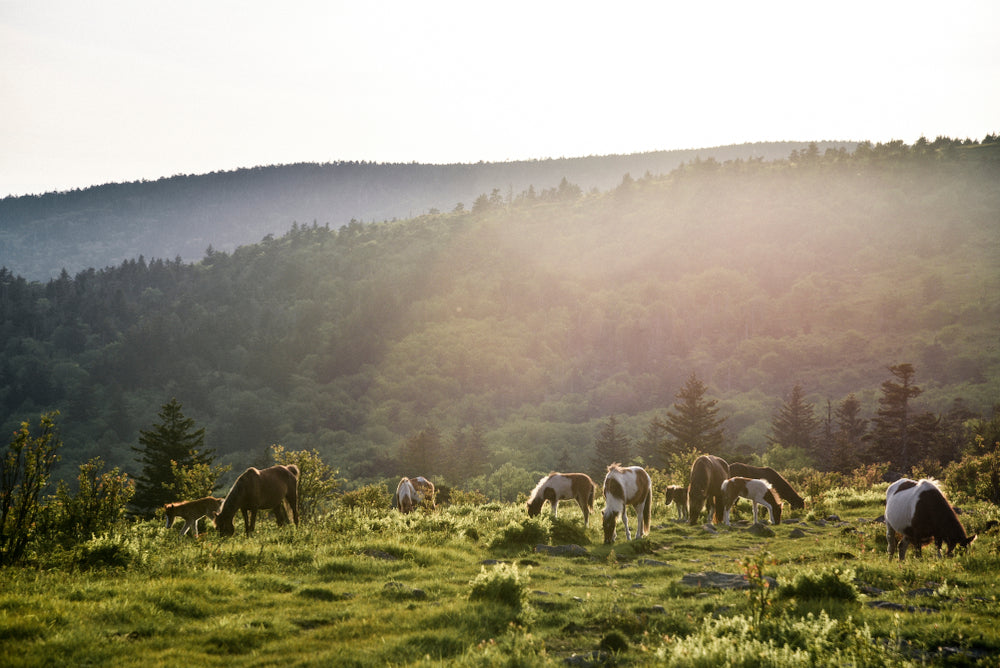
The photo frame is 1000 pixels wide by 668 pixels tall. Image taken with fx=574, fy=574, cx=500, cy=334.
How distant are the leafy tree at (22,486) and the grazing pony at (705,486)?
20.7 m

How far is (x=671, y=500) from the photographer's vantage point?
27.6 m

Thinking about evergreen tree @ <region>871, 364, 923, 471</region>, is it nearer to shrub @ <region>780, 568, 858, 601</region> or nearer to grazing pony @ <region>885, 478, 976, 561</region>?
grazing pony @ <region>885, 478, 976, 561</region>

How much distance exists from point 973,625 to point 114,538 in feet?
49.1

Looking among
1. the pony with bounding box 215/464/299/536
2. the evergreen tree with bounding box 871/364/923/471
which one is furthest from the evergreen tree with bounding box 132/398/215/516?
the evergreen tree with bounding box 871/364/923/471

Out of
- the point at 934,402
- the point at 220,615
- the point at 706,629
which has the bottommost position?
the point at 934,402

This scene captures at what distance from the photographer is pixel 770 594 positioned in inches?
378

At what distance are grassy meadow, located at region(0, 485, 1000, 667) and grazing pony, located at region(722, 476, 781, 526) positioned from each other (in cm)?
656

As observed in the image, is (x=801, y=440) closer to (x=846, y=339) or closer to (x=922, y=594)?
(x=922, y=594)

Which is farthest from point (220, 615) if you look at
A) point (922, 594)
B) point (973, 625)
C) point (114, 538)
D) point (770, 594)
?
point (922, 594)

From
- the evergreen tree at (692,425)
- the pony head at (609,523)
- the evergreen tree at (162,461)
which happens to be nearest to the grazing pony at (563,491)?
the pony head at (609,523)

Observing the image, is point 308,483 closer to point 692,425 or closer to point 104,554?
point 104,554

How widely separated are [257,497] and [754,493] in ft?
60.1

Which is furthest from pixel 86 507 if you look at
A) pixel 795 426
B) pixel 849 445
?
pixel 795 426

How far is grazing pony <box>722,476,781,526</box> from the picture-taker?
2253 cm
